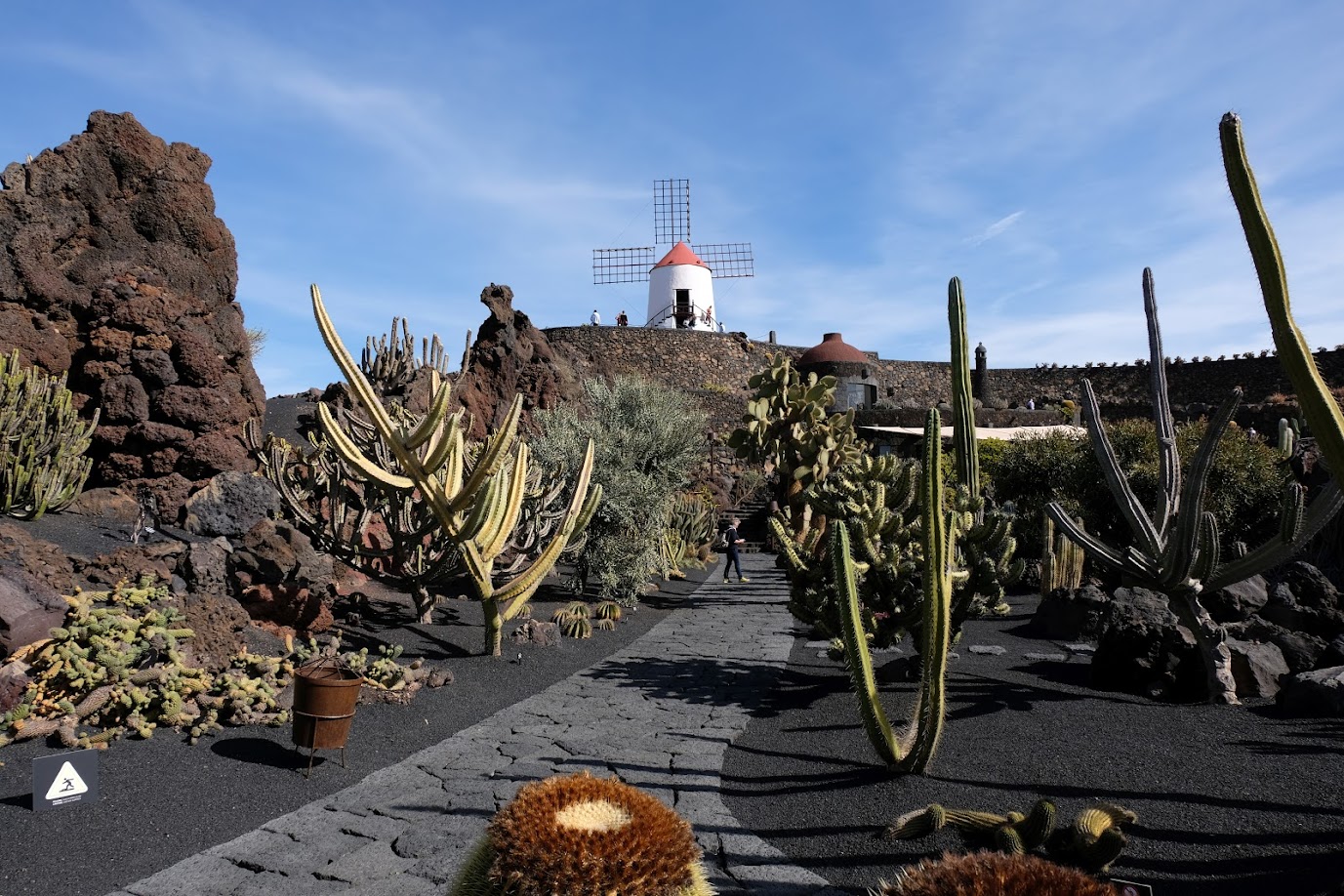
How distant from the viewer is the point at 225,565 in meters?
8.26

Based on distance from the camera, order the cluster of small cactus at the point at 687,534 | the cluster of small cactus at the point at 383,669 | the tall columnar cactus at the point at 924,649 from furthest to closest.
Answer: the cluster of small cactus at the point at 687,534
the cluster of small cactus at the point at 383,669
the tall columnar cactus at the point at 924,649

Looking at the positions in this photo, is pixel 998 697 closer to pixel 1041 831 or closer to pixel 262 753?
pixel 1041 831

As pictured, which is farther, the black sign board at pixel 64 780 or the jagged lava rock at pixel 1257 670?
the jagged lava rock at pixel 1257 670

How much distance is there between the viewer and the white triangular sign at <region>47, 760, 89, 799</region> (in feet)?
13.3

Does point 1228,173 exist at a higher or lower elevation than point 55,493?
higher

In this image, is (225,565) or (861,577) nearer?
(861,577)

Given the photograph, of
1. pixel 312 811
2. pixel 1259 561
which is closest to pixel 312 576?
pixel 312 811

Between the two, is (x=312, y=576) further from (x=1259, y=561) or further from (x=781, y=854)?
(x=1259, y=561)

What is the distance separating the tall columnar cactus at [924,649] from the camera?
4.57 metres

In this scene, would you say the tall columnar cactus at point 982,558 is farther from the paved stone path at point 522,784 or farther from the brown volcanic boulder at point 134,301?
the brown volcanic boulder at point 134,301

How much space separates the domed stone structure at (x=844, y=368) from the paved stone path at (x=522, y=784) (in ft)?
94.9

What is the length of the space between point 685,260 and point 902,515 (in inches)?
1733

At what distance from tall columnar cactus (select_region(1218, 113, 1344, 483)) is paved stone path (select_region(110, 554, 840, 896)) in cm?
292

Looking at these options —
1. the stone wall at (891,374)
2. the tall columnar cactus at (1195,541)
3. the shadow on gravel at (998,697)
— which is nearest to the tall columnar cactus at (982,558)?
the shadow on gravel at (998,697)
